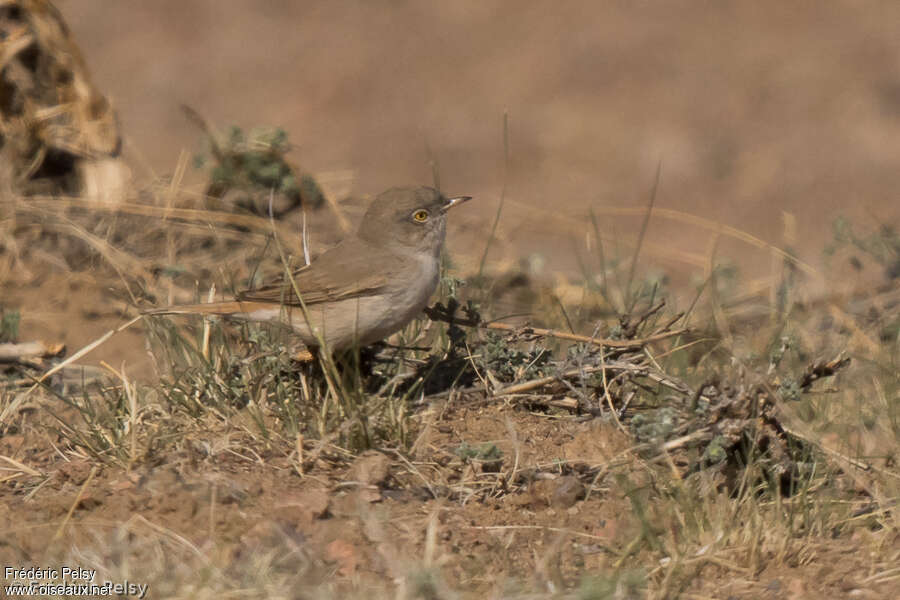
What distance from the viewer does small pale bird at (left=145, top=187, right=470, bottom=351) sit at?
505 centimetres

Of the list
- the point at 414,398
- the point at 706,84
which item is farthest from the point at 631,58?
the point at 414,398

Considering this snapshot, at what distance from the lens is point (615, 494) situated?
448cm

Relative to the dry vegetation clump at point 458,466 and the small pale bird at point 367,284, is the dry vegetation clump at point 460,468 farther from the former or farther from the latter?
the small pale bird at point 367,284

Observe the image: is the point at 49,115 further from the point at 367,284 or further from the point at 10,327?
the point at 367,284

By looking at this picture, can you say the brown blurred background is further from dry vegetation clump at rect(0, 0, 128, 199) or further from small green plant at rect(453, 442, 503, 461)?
small green plant at rect(453, 442, 503, 461)

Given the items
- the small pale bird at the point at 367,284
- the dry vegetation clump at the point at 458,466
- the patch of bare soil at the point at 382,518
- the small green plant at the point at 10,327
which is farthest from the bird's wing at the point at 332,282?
the small green plant at the point at 10,327

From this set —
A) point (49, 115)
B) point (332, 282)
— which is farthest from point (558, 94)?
point (332, 282)

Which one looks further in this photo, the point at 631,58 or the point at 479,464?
the point at 631,58

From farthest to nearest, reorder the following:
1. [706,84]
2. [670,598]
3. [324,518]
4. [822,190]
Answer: [706,84]
[822,190]
[324,518]
[670,598]

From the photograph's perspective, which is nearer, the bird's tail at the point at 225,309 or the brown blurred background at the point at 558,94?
the bird's tail at the point at 225,309

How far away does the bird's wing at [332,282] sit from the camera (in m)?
5.19

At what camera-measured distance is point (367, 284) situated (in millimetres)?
5172

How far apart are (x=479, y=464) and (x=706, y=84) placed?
35.5ft

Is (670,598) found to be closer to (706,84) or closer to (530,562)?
(530,562)
